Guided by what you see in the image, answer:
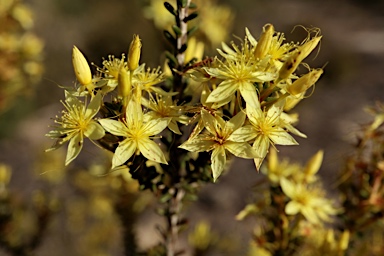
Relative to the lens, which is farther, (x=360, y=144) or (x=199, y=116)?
(x=360, y=144)

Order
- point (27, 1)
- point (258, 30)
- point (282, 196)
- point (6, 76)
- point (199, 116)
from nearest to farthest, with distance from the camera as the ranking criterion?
point (199, 116)
point (282, 196)
point (6, 76)
point (27, 1)
point (258, 30)

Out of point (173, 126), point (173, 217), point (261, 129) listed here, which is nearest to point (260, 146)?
point (261, 129)

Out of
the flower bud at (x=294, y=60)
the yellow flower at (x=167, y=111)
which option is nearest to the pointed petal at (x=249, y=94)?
the flower bud at (x=294, y=60)

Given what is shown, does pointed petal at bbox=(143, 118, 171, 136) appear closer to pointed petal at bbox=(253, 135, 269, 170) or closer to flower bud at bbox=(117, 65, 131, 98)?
flower bud at bbox=(117, 65, 131, 98)

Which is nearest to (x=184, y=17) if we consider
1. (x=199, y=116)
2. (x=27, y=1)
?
(x=199, y=116)

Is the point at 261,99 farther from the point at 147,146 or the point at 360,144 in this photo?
the point at 360,144

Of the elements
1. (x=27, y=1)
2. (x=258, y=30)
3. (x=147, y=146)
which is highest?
(x=147, y=146)

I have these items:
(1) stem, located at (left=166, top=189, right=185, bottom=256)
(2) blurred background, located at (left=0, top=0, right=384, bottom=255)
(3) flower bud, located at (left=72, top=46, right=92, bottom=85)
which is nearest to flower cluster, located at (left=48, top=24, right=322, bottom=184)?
(3) flower bud, located at (left=72, top=46, right=92, bottom=85)

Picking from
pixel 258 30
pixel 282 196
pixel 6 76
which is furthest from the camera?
pixel 258 30
